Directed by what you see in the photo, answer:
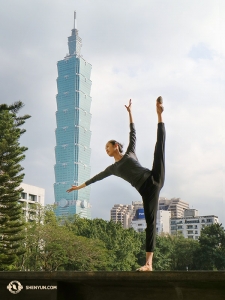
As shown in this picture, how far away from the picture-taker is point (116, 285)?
1623 mm

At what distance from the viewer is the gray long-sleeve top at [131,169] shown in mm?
2041

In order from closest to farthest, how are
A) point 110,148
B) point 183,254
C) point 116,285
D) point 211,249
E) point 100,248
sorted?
1. point 116,285
2. point 110,148
3. point 100,248
4. point 211,249
5. point 183,254

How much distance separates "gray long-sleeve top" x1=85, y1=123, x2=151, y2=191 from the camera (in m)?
2.04

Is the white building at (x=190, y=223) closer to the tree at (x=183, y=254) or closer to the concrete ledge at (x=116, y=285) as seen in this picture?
the tree at (x=183, y=254)

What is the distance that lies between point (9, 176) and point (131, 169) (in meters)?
11.4

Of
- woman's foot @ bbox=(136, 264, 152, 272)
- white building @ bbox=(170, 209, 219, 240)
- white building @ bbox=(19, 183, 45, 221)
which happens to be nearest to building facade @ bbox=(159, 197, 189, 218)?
white building @ bbox=(170, 209, 219, 240)

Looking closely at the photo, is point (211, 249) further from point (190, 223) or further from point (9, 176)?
point (190, 223)

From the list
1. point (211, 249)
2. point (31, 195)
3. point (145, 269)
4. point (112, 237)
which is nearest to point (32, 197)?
point (31, 195)

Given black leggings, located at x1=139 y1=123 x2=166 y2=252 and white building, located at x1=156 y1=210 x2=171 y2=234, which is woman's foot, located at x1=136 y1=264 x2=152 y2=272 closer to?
black leggings, located at x1=139 y1=123 x2=166 y2=252

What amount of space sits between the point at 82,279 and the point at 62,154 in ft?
137

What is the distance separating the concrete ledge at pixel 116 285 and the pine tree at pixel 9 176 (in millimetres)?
11396

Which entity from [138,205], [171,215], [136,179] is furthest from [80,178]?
[136,179]

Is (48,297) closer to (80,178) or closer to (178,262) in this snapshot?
(178,262)

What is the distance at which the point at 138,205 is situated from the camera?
43438 millimetres
